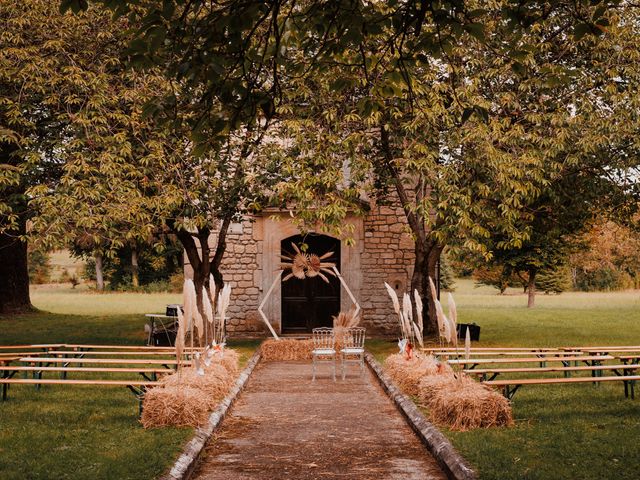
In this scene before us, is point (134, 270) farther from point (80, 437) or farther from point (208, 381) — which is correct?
point (80, 437)

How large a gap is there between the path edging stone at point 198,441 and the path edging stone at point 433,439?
2.17m

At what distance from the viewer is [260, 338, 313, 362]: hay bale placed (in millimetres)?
18094

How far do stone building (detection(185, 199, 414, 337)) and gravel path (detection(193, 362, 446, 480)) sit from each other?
331 inches

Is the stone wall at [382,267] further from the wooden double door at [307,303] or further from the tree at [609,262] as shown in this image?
the tree at [609,262]

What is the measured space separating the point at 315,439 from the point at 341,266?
12922 millimetres

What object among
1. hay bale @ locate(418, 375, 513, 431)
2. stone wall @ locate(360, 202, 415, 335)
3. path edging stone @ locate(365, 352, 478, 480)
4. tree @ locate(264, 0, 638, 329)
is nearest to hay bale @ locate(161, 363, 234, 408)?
path edging stone @ locate(365, 352, 478, 480)

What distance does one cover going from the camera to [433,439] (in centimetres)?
840

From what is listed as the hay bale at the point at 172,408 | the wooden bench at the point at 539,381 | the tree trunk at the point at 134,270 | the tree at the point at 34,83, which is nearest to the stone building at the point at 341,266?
the tree at the point at 34,83

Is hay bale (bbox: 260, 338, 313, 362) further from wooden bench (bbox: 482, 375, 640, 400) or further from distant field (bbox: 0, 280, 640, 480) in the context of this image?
wooden bench (bbox: 482, 375, 640, 400)

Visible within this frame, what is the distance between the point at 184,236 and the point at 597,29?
504 inches

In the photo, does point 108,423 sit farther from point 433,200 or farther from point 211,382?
point 433,200

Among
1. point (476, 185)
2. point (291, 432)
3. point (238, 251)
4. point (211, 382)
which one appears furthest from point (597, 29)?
point (238, 251)

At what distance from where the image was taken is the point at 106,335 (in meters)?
22.2

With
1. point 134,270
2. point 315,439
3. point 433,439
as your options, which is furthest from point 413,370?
point 134,270
